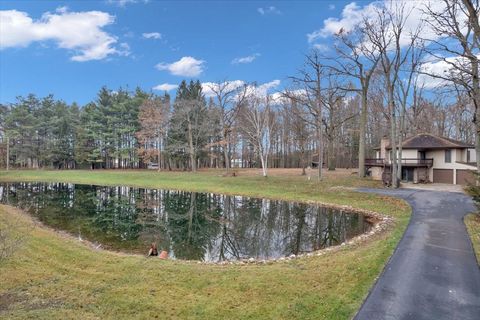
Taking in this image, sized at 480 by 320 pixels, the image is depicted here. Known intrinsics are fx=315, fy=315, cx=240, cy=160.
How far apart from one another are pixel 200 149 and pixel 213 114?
6058mm

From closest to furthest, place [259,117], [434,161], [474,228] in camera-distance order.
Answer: [474,228] < [434,161] < [259,117]

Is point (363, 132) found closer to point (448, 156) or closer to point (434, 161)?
point (434, 161)

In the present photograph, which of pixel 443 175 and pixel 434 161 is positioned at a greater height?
pixel 434 161

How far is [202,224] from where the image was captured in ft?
57.0

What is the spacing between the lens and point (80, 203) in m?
24.3

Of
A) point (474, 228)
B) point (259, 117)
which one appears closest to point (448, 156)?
point (259, 117)

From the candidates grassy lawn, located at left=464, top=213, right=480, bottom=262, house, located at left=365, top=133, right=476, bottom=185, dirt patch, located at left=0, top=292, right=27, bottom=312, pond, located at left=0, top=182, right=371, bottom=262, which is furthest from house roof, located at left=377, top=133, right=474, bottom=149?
dirt patch, located at left=0, top=292, right=27, bottom=312

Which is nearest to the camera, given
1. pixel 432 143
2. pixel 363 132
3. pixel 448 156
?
pixel 448 156

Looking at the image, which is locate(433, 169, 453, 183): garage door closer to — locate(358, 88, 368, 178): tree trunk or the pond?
locate(358, 88, 368, 178): tree trunk

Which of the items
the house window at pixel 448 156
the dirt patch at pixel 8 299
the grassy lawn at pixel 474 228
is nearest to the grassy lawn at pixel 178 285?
the dirt patch at pixel 8 299

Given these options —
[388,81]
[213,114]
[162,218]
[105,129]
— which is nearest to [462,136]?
[388,81]

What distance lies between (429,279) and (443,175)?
25603mm

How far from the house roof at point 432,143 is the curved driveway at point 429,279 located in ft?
Result: 61.7

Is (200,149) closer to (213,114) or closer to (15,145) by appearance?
(213,114)
